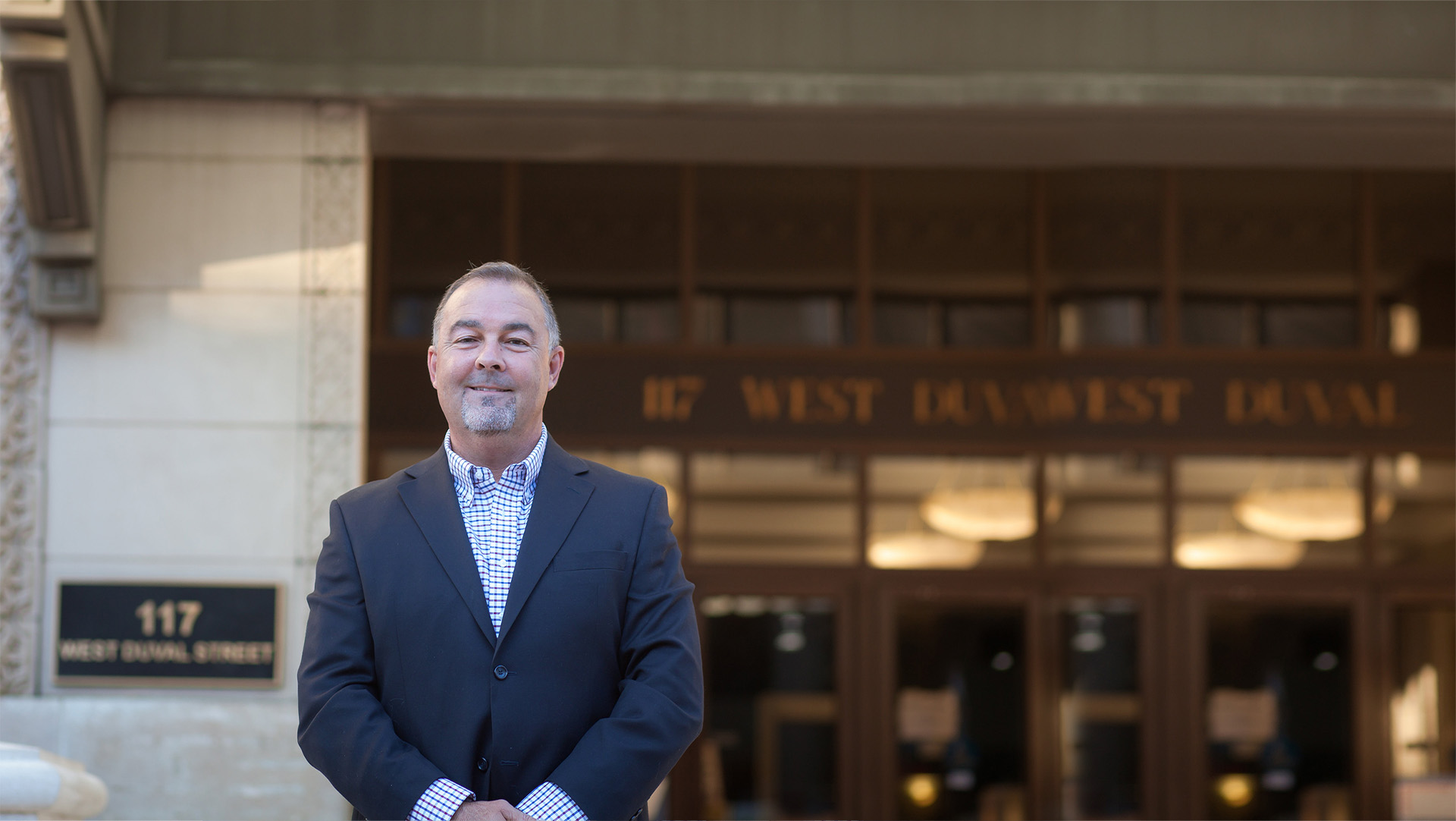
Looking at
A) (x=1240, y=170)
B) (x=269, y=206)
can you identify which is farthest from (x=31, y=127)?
(x=1240, y=170)

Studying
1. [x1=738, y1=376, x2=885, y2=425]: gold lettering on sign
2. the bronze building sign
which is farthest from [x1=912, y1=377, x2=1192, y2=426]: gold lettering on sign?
[x1=738, y1=376, x2=885, y2=425]: gold lettering on sign

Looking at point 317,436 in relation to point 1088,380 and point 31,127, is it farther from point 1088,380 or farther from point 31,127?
point 1088,380

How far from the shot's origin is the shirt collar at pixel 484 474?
3.16 meters

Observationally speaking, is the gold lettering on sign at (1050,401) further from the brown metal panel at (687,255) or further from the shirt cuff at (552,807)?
the shirt cuff at (552,807)

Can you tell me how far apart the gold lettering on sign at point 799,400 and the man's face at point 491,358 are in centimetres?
578

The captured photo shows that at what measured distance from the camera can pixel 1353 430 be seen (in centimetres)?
898

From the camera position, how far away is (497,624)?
3.03 m

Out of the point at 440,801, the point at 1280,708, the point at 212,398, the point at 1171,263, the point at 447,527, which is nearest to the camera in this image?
the point at 440,801

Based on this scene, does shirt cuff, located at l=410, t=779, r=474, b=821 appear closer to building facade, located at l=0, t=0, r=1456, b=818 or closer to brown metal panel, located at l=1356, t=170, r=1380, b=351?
building facade, located at l=0, t=0, r=1456, b=818

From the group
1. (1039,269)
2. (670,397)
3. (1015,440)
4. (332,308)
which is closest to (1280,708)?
(1015,440)

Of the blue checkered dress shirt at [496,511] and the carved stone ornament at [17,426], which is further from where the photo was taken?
the carved stone ornament at [17,426]

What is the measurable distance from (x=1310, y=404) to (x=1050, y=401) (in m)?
1.60

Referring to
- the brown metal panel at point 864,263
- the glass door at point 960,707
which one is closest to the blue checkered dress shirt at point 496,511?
the brown metal panel at point 864,263

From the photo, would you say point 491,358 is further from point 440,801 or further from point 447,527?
point 440,801
